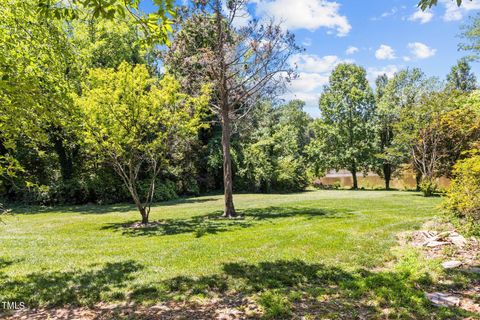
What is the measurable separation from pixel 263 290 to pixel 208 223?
6919 millimetres

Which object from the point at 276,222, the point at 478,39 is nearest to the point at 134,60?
the point at 276,222

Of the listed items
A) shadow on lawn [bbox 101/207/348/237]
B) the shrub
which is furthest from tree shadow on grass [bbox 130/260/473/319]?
the shrub

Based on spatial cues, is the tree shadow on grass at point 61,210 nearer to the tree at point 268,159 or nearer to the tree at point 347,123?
the tree at point 268,159

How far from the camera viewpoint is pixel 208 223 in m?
12.0

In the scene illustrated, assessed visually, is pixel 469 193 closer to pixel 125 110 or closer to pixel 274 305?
pixel 274 305

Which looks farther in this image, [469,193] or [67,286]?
[469,193]

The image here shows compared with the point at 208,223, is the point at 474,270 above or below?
below

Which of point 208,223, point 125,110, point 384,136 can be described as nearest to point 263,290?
point 208,223

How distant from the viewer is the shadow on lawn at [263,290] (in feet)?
14.9

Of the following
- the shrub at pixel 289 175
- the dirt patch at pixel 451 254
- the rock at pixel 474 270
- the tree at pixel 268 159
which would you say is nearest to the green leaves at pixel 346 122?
the tree at pixel 268 159

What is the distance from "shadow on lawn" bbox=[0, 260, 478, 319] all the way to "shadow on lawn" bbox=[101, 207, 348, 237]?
4.05 metres

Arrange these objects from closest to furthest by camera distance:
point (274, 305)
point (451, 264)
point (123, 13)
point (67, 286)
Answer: point (123, 13)
point (274, 305)
point (67, 286)
point (451, 264)

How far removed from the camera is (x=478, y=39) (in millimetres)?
20422

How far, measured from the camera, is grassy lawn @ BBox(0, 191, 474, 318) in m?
5.06
